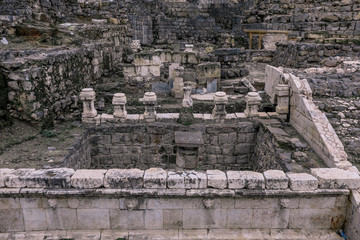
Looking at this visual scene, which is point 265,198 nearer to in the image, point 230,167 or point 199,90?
point 230,167

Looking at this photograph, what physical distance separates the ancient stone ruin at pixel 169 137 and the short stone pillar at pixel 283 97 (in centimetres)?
3

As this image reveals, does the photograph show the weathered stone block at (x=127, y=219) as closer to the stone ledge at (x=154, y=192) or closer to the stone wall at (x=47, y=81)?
the stone ledge at (x=154, y=192)

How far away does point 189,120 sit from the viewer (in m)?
7.34

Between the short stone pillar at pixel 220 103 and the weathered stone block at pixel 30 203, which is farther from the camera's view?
the short stone pillar at pixel 220 103

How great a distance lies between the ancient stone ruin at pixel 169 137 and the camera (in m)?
4.46

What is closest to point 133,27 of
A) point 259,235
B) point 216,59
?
point 216,59

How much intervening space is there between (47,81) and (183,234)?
4.56 m

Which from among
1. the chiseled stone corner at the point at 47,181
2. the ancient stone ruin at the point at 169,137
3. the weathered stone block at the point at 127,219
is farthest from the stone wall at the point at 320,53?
the chiseled stone corner at the point at 47,181

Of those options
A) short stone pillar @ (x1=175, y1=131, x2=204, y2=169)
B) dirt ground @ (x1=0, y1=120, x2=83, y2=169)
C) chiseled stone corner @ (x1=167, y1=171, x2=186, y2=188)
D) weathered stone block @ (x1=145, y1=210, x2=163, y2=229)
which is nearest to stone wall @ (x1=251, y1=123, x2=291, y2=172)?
short stone pillar @ (x1=175, y1=131, x2=204, y2=169)

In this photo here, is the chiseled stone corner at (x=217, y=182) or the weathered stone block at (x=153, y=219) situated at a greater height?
the chiseled stone corner at (x=217, y=182)

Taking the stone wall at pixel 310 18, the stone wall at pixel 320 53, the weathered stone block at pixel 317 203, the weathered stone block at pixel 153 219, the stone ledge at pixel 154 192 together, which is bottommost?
A: the weathered stone block at pixel 153 219

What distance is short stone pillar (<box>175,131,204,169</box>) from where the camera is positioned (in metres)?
6.93

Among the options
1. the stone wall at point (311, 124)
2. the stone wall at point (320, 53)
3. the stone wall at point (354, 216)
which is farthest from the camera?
the stone wall at point (320, 53)

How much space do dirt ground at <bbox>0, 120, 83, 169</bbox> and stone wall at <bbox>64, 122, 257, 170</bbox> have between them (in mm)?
673
